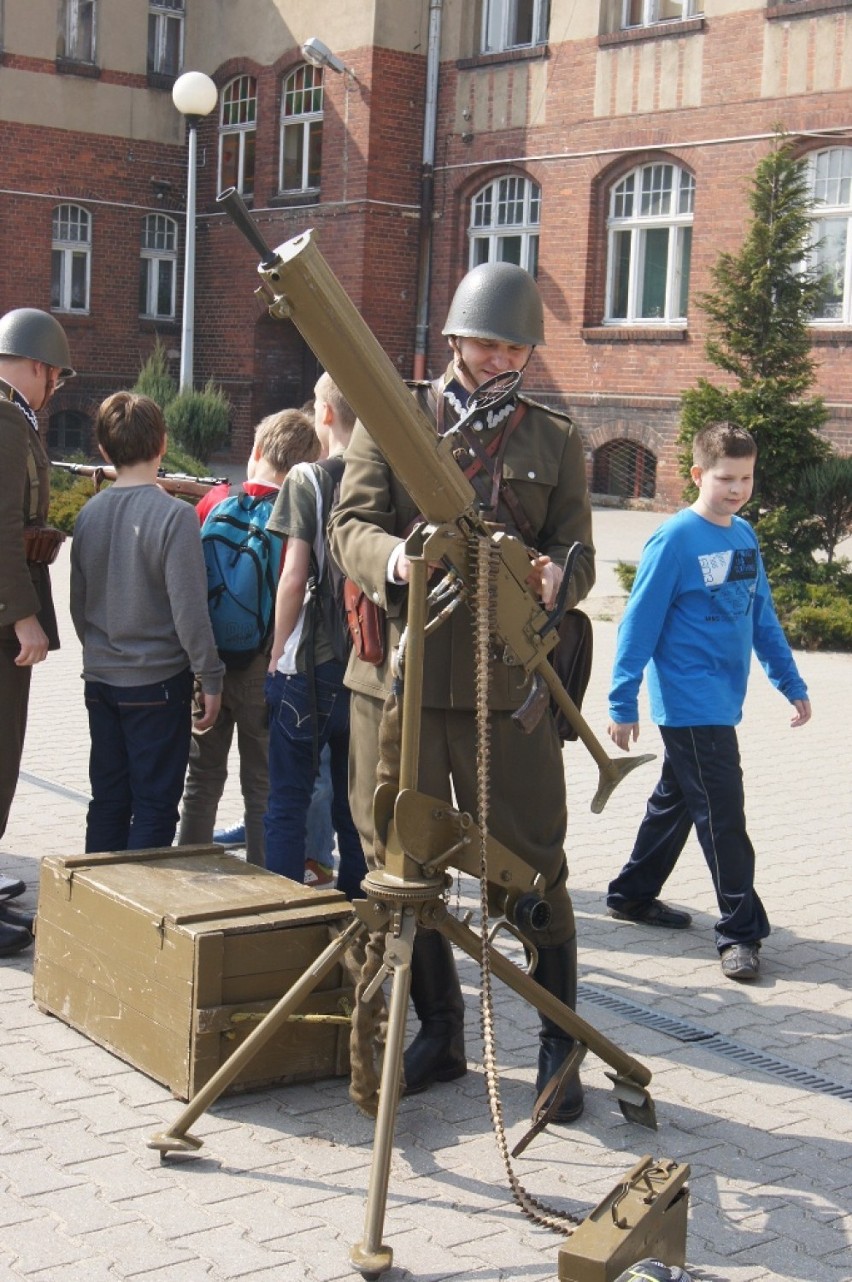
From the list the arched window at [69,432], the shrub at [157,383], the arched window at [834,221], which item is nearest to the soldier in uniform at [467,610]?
the arched window at [834,221]

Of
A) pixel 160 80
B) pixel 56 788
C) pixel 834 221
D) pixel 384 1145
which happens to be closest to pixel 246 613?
pixel 56 788

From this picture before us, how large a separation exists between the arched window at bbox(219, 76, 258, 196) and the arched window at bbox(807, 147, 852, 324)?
37.0 feet

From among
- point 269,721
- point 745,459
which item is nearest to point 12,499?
point 269,721

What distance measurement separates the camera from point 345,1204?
3936 millimetres

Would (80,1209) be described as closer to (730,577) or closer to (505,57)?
(730,577)

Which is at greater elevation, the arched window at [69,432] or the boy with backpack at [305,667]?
the arched window at [69,432]

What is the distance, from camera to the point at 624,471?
24.1 meters

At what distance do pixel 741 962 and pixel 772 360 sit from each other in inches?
438

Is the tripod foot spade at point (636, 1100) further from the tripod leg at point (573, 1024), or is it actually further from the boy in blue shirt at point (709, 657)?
the boy in blue shirt at point (709, 657)

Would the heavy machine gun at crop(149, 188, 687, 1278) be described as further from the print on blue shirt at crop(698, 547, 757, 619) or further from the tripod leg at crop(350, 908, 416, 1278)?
the print on blue shirt at crop(698, 547, 757, 619)

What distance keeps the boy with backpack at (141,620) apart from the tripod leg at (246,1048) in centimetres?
164

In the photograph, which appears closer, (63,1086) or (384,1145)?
(384,1145)

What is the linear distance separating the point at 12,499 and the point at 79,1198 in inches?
94.7

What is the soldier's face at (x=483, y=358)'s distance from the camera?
4320mm
